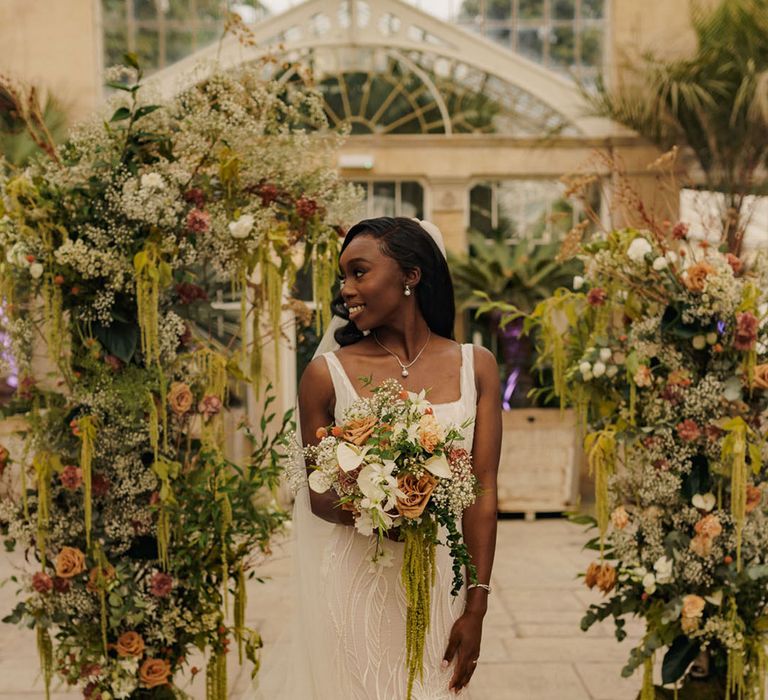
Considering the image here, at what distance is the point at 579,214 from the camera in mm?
8898

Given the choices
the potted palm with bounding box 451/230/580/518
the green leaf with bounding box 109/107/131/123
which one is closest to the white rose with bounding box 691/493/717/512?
the green leaf with bounding box 109/107/131/123

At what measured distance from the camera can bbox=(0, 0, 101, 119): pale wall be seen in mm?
8203

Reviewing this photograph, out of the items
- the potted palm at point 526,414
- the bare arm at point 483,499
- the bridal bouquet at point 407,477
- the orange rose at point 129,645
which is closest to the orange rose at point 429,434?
the bridal bouquet at point 407,477

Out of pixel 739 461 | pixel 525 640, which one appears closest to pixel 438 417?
pixel 739 461

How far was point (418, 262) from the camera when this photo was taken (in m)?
2.46

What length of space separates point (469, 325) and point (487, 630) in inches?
155

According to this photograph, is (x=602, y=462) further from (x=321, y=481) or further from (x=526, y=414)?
(x=526, y=414)

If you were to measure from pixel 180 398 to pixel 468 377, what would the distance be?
1.12 m

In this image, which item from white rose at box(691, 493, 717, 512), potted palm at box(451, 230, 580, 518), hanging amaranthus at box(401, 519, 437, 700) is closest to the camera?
hanging amaranthus at box(401, 519, 437, 700)

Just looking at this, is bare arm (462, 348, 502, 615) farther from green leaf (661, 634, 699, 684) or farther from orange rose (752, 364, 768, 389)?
green leaf (661, 634, 699, 684)

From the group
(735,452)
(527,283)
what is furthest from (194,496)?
(527,283)

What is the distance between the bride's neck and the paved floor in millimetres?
1265

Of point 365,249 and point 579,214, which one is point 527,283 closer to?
point 579,214

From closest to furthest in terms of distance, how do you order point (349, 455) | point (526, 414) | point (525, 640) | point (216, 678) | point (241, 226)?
point (349, 455) < point (241, 226) < point (216, 678) < point (525, 640) < point (526, 414)
